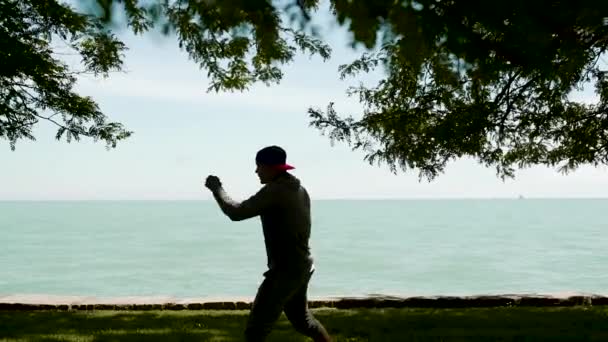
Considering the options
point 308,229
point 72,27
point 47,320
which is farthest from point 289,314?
point 72,27

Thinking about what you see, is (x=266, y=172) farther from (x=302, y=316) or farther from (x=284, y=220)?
(x=302, y=316)

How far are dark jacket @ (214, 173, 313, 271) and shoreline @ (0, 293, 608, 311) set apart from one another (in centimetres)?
568

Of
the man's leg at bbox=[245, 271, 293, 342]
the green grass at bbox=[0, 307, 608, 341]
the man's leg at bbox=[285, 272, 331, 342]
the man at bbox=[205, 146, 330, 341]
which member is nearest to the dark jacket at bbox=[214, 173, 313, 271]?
the man at bbox=[205, 146, 330, 341]

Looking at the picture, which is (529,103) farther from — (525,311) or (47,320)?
(47,320)

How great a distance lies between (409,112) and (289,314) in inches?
258

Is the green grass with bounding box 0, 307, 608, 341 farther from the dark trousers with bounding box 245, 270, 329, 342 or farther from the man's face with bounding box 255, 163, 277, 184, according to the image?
the man's face with bounding box 255, 163, 277, 184

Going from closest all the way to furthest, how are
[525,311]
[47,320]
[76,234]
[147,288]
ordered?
[47,320], [525,311], [147,288], [76,234]

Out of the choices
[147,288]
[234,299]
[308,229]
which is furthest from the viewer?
[147,288]

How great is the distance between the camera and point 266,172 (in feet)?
17.9

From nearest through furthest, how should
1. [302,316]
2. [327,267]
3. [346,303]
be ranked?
[302,316]
[346,303]
[327,267]

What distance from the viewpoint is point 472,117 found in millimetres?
11070

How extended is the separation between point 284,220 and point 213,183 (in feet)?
1.85

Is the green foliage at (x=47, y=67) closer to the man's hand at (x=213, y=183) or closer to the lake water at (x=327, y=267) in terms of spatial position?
the man's hand at (x=213, y=183)

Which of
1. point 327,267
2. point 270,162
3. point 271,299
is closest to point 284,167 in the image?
point 270,162
